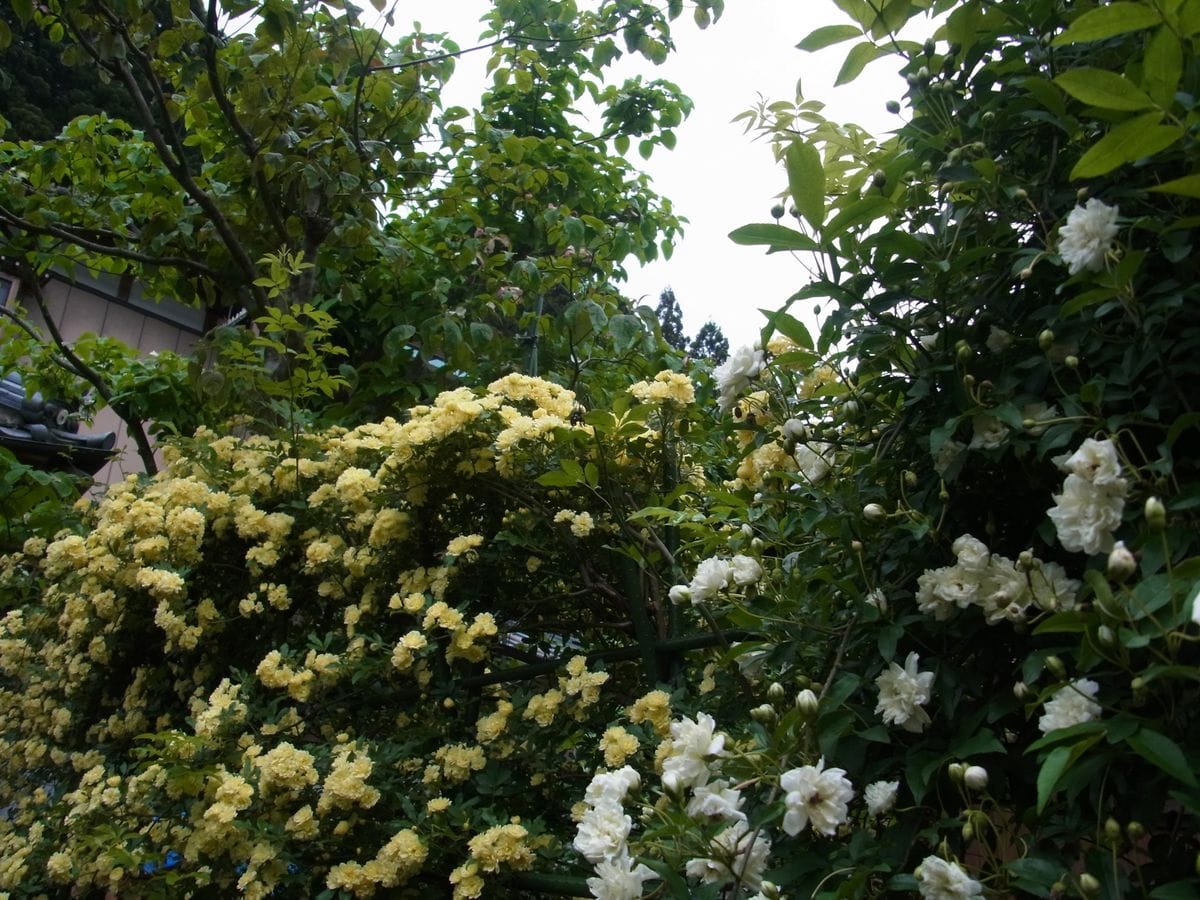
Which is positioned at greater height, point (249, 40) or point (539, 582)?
point (249, 40)

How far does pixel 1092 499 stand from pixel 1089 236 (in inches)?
9.4

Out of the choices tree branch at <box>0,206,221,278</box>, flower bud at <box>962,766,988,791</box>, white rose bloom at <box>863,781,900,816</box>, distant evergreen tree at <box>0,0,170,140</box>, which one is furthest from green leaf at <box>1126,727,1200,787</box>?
distant evergreen tree at <box>0,0,170,140</box>

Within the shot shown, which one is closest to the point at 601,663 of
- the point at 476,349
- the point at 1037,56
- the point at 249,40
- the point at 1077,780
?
the point at 1077,780

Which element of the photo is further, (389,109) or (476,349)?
(389,109)

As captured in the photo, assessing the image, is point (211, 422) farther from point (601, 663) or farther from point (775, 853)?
point (775, 853)

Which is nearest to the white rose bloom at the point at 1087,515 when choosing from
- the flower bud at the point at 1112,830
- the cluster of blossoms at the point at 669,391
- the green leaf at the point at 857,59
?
the flower bud at the point at 1112,830

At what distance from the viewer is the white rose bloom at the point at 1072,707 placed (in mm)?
733

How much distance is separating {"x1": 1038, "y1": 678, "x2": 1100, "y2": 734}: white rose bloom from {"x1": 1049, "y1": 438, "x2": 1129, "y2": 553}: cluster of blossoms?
111 millimetres

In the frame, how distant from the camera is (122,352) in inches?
149

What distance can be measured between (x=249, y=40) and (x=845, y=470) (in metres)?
2.81

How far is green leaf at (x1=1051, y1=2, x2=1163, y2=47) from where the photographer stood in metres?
0.73

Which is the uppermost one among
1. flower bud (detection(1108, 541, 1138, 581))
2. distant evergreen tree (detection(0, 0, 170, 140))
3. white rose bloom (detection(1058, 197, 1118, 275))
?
distant evergreen tree (detection(0, 0, 170, 140))

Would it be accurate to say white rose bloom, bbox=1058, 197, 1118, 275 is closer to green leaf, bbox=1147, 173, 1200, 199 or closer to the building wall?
green leaf, bbox=1147, 173, 1200, 199

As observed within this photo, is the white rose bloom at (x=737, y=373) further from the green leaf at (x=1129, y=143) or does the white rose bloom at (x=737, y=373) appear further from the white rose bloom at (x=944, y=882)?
the white rose bloom at (x=944, y=882)
